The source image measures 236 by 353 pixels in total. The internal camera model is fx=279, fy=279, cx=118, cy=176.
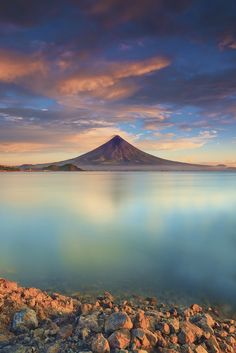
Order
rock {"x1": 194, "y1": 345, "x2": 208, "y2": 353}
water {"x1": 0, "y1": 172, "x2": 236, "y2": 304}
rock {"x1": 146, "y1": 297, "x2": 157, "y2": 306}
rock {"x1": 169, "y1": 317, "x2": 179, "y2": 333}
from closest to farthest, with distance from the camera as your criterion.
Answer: rock {"x1": 194, "y1": 345, "x2": 208, "y2": 353} → rock {"x1": 169, "y1": 317, "x2": 179, "y2": 333} → rock {"x1": 146, "y1": 297, "x2": 157, "y2": 306} → water {"x1": 0, "y1": 172, "x2": 236, "y2": 304}

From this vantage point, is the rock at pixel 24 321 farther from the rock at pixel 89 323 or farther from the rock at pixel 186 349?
the rock at pixel 186 349

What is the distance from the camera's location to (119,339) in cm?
414

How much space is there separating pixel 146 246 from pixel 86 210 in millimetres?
12265

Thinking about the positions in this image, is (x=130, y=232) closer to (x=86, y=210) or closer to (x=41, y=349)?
(x=86, y=210)

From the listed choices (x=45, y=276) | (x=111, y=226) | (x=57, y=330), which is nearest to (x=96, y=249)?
(x=45, y=276)

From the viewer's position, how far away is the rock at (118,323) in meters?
4.46

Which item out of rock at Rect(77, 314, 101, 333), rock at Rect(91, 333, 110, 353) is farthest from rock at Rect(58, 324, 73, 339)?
rock at Rect(91, 333, 110, 353)

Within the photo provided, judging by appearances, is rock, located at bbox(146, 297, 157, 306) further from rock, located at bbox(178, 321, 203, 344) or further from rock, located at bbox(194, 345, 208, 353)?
rock, located at bbox(194, 345, 208, 353)

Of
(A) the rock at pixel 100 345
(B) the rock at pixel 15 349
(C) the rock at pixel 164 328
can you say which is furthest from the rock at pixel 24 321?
(C) the rock at pixel 164 328

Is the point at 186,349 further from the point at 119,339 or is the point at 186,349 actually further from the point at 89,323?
the point at 89,323

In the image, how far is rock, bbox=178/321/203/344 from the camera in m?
4.38

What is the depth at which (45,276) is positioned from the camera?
28.3 feet

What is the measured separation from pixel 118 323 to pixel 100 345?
53 centimetres

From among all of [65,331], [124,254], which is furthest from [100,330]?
[124,254]
